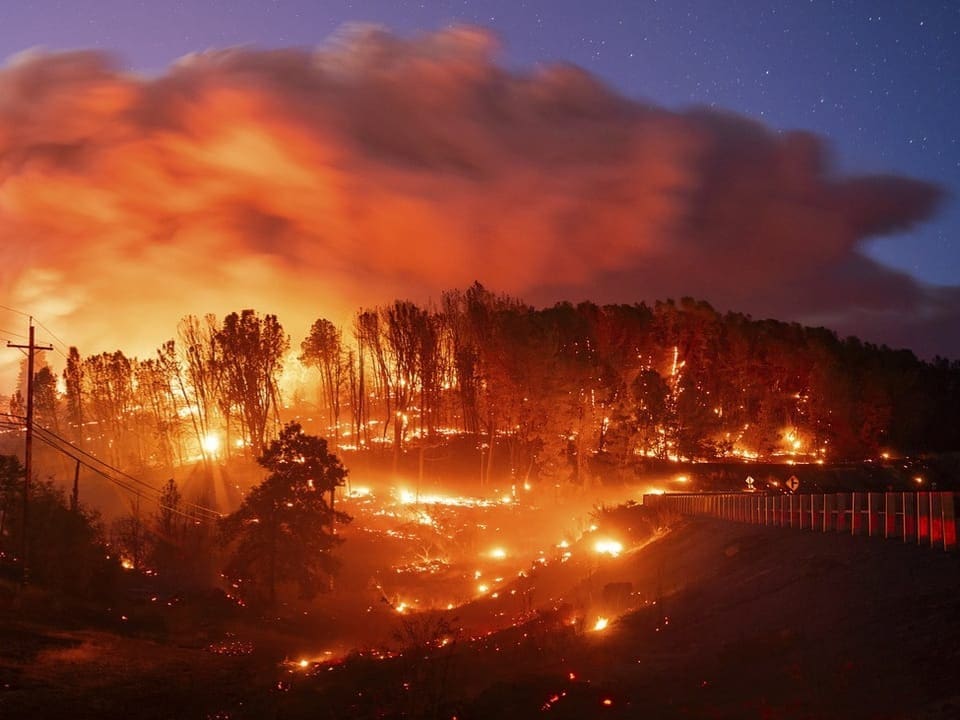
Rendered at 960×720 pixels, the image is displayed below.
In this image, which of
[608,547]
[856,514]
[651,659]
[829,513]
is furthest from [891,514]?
[608,547]

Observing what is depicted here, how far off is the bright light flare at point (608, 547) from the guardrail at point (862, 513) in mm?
5435

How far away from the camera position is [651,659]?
1925 cm

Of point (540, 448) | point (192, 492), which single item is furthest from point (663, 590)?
point (192, 492)

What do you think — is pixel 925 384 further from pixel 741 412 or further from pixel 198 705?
pixel 198 705

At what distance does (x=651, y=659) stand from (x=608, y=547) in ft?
88.3

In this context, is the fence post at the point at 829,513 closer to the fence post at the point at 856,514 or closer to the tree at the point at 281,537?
the fence post at the point at 856,514

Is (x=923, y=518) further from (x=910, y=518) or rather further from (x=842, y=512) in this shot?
(x=842, y=512)

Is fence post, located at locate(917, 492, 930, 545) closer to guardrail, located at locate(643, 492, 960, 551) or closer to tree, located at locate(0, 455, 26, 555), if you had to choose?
guardrail, located at locate(643, 492, 960, 551)

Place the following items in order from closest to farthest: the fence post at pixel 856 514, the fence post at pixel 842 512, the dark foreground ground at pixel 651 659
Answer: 1. the dark foreground ground at pixel 651 659
2. the fence post at pixel 856 514
3. the fence post at pixel 842 512

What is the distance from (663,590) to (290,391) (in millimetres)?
98100

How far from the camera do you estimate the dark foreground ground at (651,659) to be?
14.4 meters

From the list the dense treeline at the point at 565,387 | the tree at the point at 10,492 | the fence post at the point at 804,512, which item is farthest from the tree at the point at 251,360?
the fence post at the point at 804,512

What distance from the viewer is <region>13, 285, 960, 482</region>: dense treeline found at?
74.2 metres

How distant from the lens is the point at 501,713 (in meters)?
15.8
